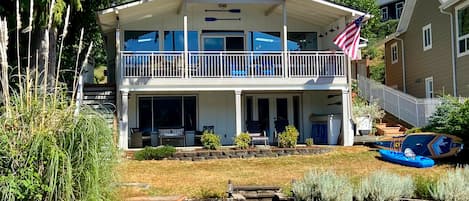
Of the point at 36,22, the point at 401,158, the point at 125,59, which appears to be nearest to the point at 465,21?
the point at 401,158

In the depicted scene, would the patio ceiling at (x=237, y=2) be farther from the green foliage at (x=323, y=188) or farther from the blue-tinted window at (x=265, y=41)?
the green foliage at (x=323, y=188)

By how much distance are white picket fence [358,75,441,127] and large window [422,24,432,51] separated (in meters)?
2.64

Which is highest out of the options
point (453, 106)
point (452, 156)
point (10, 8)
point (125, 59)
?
point (10, 8)

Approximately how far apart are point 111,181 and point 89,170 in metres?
0.52

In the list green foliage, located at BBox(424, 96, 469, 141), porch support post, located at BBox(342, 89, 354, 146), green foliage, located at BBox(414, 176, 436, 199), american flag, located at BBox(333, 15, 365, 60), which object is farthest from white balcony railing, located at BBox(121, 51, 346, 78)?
green foliage, located at BBox(414, 176, 436, 199)

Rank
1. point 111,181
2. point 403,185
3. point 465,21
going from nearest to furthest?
point 111,181
point 403,185
point 465,21

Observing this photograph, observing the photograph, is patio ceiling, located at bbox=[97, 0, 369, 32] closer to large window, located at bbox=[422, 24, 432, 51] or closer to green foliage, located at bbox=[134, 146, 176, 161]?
green foliage, located at bbox=[134, 146, 176, 161]

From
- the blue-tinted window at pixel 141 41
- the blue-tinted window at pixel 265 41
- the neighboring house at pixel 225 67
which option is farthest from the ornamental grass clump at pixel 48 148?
the blue-tinted window at pixel 265 41

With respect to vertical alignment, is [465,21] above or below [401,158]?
above

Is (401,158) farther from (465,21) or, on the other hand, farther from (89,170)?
(89,170)

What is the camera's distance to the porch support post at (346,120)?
60.2 feet

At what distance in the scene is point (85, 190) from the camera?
598 cm

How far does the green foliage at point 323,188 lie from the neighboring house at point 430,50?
13086mm

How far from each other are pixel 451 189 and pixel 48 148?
5.92 m
